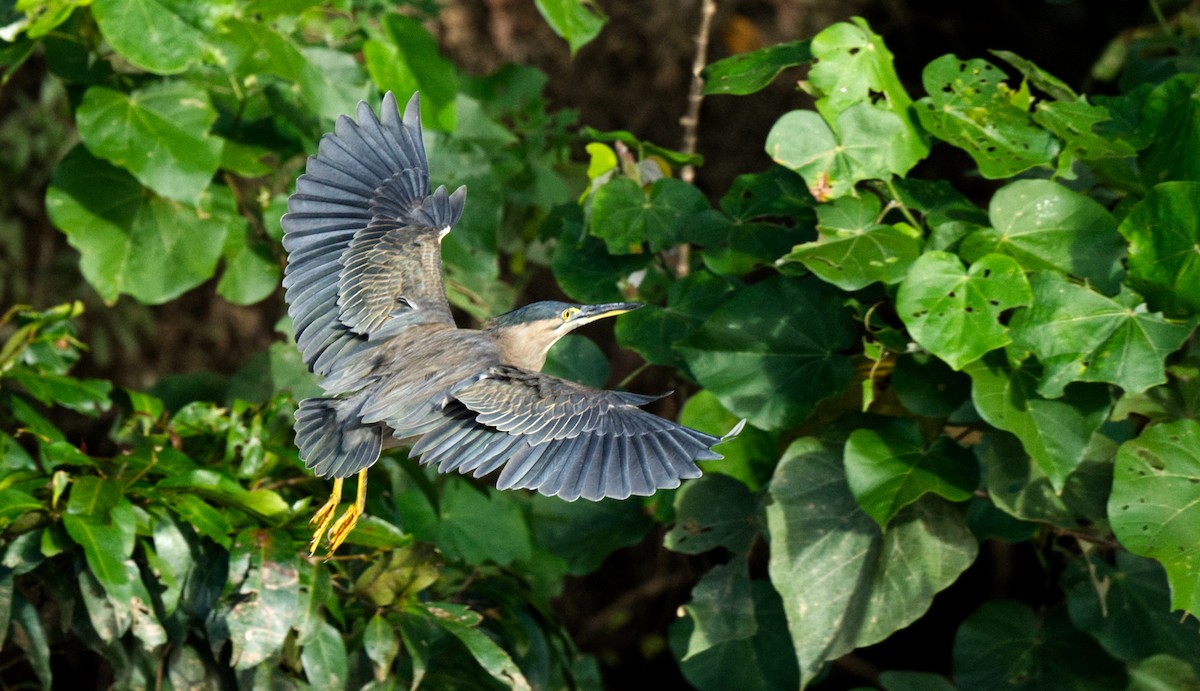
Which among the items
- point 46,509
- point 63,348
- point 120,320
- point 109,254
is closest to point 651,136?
point 120,320

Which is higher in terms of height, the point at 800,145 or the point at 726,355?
the point at 800,145

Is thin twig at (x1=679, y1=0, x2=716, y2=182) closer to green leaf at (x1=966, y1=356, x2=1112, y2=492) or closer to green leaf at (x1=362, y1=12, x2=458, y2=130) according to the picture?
green leaf at (x1=362, y1=12, x2=458, y2=130)

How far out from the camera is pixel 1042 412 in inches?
68.1

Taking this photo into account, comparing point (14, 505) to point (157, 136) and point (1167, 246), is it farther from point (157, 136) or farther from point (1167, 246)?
point (1167, 246)

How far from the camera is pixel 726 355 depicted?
73.7 inches

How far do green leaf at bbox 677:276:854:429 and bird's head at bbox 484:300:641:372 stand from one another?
229 millimetres

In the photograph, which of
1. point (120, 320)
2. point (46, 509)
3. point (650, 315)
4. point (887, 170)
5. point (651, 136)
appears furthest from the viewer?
point (651, 136)

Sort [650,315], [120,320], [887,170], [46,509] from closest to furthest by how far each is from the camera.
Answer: [46,509], [887,170], [650,315], [120,320]

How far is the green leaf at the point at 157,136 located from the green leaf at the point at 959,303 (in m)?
1.16

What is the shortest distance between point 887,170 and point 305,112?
3.51 ft

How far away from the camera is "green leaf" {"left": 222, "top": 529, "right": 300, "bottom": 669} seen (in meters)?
1.67

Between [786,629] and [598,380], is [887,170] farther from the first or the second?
[786,629]

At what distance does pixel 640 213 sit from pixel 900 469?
1.84 feet

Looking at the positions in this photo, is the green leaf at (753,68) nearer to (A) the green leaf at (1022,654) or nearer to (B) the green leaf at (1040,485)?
A: (B) the green leaf at (1040,485)
